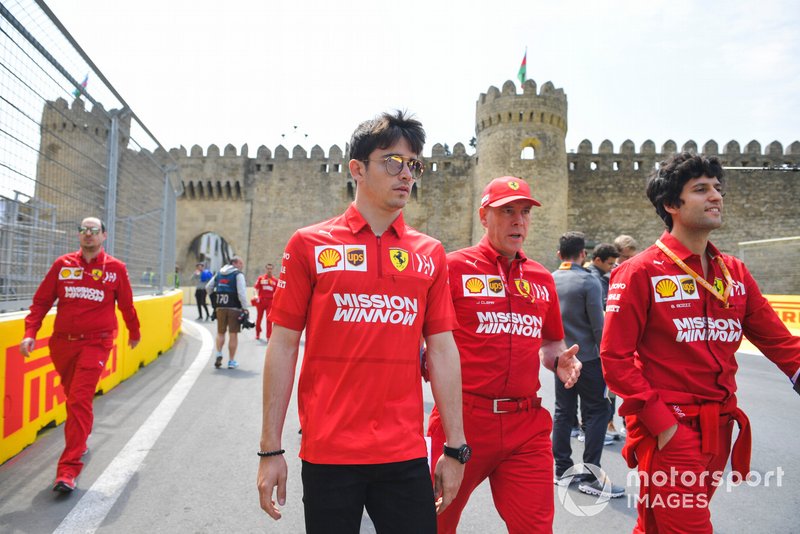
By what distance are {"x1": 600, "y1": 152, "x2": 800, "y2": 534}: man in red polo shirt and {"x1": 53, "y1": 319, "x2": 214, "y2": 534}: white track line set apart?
270cm

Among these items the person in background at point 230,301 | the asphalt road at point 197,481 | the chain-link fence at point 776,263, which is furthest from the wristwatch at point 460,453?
the chain-link fence at point 776,263

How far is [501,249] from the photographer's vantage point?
265 centimetres

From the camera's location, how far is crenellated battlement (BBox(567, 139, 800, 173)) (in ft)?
97.5

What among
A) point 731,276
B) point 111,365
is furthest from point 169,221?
point 731,276

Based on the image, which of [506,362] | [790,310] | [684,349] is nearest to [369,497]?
[506,362]

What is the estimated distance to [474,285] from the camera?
8.29 ft

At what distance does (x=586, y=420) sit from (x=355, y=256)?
2.90m

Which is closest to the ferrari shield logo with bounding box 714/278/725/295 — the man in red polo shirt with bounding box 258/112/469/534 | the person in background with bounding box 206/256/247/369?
the man in red polo shirt with bounding box 258/112/469/534

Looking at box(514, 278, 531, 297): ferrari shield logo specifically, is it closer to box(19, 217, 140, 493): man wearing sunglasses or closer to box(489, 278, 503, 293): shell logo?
box(489, 278, 503, 293): shell logo

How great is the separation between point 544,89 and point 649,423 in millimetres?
27492

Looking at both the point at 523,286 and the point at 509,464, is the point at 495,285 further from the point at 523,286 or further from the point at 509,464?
the point at 509,464

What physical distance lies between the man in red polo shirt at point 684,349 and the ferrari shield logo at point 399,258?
3.20 ft

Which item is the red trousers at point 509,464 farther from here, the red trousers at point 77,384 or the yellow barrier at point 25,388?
the yellow barrier at point 25,388

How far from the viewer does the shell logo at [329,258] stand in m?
1.76
